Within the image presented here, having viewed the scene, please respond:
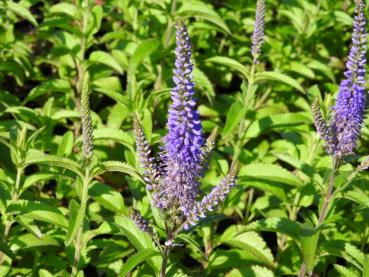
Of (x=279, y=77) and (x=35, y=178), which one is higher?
(x=279, y=77)

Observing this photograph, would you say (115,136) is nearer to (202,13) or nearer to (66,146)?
(66,146)

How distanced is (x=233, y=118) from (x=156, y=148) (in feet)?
4.54

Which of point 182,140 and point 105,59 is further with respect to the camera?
point 105,59

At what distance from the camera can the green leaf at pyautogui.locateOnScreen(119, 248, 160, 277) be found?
3.48 m

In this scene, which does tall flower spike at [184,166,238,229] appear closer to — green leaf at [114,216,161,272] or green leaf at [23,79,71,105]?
green leaf at [114,216,161,272]

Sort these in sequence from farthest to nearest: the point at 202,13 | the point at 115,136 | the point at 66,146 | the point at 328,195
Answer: the point at 202,13
the point at 66,146
the point at 115,136
the point at 328,195

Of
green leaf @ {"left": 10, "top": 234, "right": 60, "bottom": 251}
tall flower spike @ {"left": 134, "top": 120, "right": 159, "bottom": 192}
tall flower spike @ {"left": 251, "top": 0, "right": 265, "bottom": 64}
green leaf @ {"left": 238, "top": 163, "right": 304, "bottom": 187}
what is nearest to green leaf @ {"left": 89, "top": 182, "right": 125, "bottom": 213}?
green leaf @ {"left": 10, "top": 234, "right": 60, "bottom": 251}

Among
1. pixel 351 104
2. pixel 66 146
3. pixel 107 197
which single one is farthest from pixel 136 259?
pixel 351 104

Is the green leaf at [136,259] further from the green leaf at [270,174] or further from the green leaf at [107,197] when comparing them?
the green leaf at [270,174]

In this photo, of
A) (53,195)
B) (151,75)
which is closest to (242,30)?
(151,75)

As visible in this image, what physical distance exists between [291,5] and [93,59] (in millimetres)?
2896

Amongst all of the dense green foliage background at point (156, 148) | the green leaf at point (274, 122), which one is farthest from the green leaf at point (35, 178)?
the green leaf at point (274, 122)

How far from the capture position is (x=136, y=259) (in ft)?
11.6

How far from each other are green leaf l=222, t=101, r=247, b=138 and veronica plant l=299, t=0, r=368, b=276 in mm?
1011
